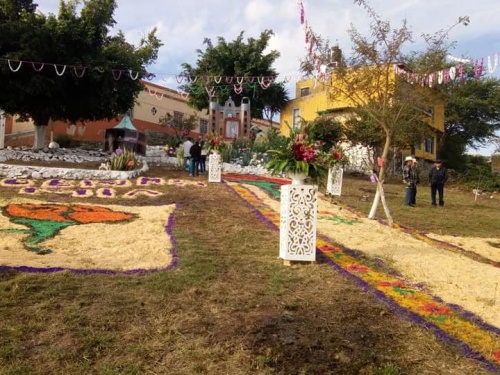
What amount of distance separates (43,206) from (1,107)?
14206 mm

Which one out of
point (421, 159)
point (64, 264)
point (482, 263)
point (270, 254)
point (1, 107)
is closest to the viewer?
point (64, 264)

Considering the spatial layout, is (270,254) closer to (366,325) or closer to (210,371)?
(366,325)

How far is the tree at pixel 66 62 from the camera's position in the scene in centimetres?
2048

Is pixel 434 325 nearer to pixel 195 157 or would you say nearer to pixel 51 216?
pixel 51 216

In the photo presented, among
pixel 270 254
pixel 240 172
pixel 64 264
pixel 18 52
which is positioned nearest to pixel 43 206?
pixel 64 264

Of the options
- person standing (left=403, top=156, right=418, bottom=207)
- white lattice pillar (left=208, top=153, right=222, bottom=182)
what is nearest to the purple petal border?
person standing (left=403, top=156, right=418, bottom=207)

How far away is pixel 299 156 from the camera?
295 inches

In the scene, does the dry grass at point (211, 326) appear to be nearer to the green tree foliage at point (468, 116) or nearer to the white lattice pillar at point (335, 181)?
the white lattice pillar at point (335, 181)

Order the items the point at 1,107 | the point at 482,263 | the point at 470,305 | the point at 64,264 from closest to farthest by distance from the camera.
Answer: the point at 470,305, the point at 64,264, the point at 482,263, the point at 1,107

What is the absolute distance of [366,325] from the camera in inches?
191

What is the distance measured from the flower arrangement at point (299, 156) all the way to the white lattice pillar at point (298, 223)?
0.28m

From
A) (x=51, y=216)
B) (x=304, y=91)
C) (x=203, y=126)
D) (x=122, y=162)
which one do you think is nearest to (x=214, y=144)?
(x=122, y=162)

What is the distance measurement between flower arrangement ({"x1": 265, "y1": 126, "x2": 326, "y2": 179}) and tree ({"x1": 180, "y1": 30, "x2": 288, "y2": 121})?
2982cm

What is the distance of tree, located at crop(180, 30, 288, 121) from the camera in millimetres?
37688
